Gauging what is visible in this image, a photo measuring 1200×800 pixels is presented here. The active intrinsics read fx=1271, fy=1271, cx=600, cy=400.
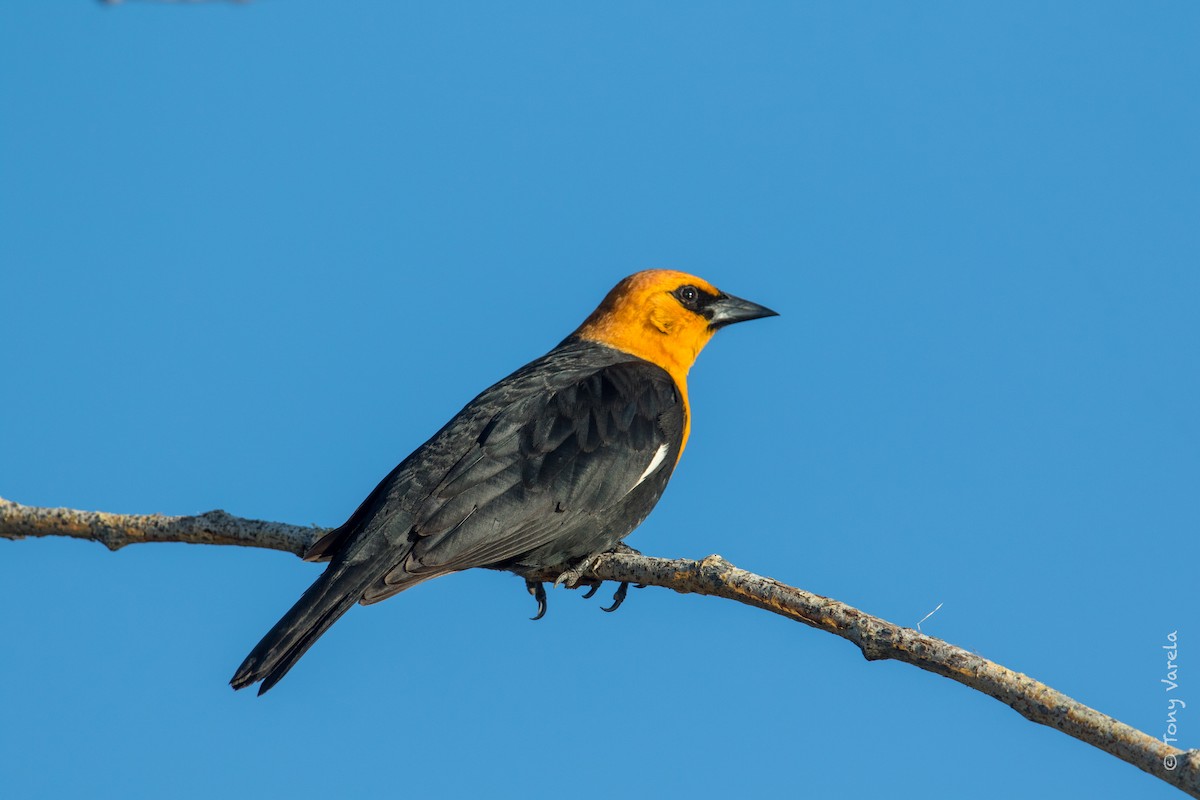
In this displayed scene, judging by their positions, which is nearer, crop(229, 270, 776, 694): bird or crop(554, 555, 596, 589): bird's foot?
crop(229, 270, 776, 694): bird

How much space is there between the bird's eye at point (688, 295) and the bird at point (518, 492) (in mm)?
569

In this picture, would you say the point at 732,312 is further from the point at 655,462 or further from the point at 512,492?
the point at 512,492

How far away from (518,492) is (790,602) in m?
1.98

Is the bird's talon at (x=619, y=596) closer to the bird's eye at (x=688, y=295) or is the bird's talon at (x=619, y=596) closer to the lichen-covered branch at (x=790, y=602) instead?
the lichen-covered branch at (x=790, y=602)

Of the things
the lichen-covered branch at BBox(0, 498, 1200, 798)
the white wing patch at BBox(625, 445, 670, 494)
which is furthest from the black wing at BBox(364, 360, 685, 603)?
the lichen-covered branch at BBox(0, 498, 1200, 798)

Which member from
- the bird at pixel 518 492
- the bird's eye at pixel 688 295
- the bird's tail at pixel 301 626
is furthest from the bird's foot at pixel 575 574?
the bird's eye at pixel 688 295

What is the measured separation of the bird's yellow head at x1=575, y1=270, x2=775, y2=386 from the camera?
26.0 ft

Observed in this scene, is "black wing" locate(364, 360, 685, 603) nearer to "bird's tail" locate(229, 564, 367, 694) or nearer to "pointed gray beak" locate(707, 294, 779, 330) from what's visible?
"bird's tail" locate(229, 564, 367, 694)

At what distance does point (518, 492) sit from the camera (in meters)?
6.39

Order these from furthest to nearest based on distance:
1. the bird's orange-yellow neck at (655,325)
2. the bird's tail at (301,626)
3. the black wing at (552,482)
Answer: the bird's orange-yellow neck at (655,325) → the black wing at (552,482) → the bird's tail at (301,626)

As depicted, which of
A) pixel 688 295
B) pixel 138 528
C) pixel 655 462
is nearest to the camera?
pixel 138 528

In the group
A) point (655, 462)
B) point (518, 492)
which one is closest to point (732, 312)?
point (655, 462)

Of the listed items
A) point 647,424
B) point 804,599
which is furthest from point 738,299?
point 804,599

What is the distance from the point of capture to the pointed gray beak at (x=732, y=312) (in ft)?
26.7
